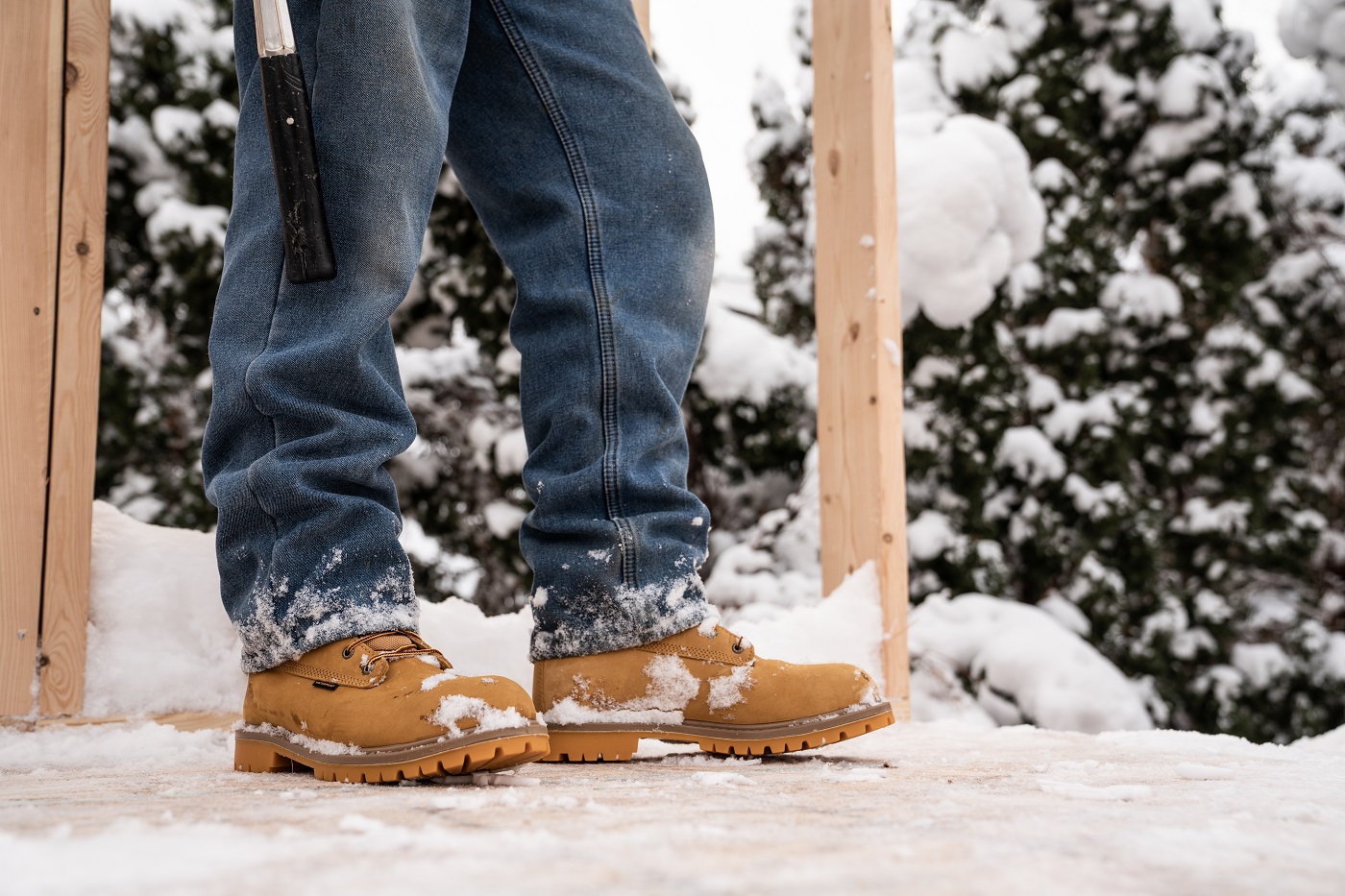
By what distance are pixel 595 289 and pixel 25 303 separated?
816 mm

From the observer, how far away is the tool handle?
2.77ft

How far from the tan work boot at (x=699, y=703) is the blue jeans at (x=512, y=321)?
27 mm

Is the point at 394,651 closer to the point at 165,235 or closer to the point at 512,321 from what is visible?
the point at 512,321

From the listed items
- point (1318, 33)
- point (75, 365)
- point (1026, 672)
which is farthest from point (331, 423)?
point (1318, 33)

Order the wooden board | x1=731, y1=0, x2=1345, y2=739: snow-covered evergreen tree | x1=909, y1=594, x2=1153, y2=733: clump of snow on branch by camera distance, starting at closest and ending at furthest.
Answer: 1. the wooden board
2. x1=909, y1=594, x2=1153, y2=733: clump of snow on branch
3. x1=731, y1=0, x2=1345, y2=739: snow-covered evergreen tree

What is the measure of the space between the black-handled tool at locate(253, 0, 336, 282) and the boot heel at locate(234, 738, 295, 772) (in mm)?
410

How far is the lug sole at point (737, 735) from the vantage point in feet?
3.17

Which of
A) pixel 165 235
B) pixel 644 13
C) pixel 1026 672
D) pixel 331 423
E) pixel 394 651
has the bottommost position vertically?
pixel 1026 672

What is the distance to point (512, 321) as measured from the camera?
109 cm

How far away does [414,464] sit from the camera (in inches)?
102

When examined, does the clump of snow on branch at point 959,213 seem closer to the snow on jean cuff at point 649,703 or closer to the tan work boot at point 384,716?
the snow on jean cuff at point 649,703

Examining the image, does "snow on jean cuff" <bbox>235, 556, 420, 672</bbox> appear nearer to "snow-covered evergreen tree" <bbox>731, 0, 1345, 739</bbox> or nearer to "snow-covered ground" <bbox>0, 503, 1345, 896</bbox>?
"snow-covered ground" <bbox>0, 503, 1345, 896</bbox>

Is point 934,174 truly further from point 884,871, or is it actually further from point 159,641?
point 884,871

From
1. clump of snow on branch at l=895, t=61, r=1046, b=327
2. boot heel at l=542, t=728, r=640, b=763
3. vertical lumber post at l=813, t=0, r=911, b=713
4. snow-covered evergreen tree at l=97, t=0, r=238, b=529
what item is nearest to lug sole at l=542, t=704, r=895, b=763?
boot heel at l=542, t=728, r=640, b=763
